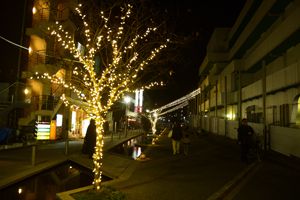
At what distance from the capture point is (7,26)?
17625 mm

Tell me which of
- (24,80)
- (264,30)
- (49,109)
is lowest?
(49,109)

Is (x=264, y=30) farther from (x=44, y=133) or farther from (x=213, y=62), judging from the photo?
(x=44, y=133)

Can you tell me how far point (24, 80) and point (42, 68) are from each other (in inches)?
78.9

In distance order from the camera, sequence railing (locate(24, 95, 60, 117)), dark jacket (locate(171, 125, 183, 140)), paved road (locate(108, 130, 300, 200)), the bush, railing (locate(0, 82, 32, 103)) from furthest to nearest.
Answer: railing (locate(24, 95, 60, 117)) < railing (locate(0, 82, 32, 103)) < dark jacket (locate(171, 125, 183, 140)) < paved road (locate(108, 130, 300, 200)) < the bush

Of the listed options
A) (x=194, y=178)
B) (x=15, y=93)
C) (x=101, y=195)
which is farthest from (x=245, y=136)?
(x=15, y=93)

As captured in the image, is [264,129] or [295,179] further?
[264,129]

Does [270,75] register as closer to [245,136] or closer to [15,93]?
[245,136]

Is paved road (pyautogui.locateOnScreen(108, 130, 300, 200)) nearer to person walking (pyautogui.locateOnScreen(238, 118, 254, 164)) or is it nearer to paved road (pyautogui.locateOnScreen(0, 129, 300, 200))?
paved road (pyautogui.locateOnScreen(0, 129, 300, 200))

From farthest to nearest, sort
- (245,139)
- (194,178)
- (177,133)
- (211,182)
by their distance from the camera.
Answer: (177,133)
(245,139)
(194,178)
(211,182)

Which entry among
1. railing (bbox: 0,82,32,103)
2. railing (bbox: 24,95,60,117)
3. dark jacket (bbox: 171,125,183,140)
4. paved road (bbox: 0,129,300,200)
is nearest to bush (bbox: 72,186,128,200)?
paved road (bbox: 0,129,300,200)

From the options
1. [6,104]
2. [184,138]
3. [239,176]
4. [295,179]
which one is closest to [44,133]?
[6,104]

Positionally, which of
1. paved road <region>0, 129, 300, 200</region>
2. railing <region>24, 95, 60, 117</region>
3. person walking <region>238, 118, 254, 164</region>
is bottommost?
paved road <region>0, 129, 300, 200</region>

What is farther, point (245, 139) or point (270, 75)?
point (270, 75)

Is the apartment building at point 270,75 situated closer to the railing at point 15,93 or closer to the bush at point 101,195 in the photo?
the bush at point 101,195
